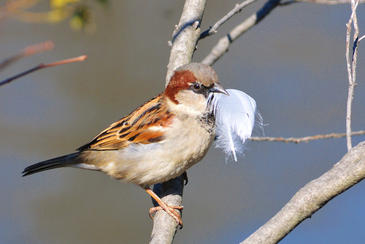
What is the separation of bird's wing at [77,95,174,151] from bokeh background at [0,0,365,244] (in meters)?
2.09

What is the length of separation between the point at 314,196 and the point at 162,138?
1.21 meters

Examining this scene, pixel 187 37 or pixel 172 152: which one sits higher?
pixel 187 37

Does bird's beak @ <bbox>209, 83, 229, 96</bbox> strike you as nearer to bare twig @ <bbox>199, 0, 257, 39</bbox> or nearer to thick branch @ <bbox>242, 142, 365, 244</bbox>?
bare twig @ <bbox>199, 0, 257, 39</bbox>

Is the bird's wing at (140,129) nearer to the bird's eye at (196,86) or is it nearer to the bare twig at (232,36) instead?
the bird's eye at (196,86)

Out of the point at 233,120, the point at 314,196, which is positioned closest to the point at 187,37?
the point at 233,120

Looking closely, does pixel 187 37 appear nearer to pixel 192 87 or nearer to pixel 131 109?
pixel 192 87

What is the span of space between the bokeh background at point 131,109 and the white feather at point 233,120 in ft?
7.48

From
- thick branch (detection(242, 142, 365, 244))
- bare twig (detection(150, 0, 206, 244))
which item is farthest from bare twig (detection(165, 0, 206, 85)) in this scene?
thick branch (detection(242, 142, 365, 244))

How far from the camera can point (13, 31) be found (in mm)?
7094

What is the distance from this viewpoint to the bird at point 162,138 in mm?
3312

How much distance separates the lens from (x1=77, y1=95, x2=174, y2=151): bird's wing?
3443 mm

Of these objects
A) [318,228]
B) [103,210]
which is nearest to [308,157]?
[318,228]

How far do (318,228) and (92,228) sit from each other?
202 cm

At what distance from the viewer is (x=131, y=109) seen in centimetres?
634
